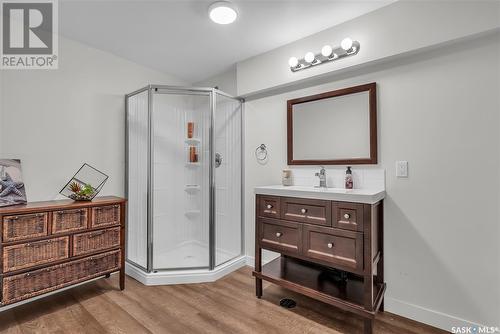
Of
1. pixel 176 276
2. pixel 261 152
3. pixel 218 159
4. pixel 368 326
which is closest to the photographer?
pixel 368 326

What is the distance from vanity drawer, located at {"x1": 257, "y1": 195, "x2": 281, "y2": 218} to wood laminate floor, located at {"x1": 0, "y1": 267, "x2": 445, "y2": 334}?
76 centimetres

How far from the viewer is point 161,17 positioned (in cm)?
209

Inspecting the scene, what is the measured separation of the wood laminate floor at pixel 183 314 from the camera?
5.74ft

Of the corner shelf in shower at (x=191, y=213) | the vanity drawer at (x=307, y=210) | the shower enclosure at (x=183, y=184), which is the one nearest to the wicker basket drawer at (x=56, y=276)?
the shower enclosure at (x=183, y=184)

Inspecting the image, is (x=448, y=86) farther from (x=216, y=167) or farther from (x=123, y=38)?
(x=123, y=38)

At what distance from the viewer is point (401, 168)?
6.38 feet

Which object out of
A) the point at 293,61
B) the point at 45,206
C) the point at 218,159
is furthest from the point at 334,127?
the point at 45,206

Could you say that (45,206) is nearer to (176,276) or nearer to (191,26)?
(176,276)

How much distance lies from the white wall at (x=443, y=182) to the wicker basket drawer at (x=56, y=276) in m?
2.46

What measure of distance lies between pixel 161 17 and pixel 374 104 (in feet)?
6.45

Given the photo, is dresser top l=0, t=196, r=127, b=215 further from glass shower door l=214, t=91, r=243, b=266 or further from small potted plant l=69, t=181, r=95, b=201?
glass shower door l=214, t=91, r=243, b=266

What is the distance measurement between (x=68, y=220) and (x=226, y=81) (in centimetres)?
237

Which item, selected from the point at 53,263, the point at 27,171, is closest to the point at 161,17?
the point at 27,171

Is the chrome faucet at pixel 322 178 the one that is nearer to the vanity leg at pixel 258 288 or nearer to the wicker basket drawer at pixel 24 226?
the vanity leg at pixel 258 288
